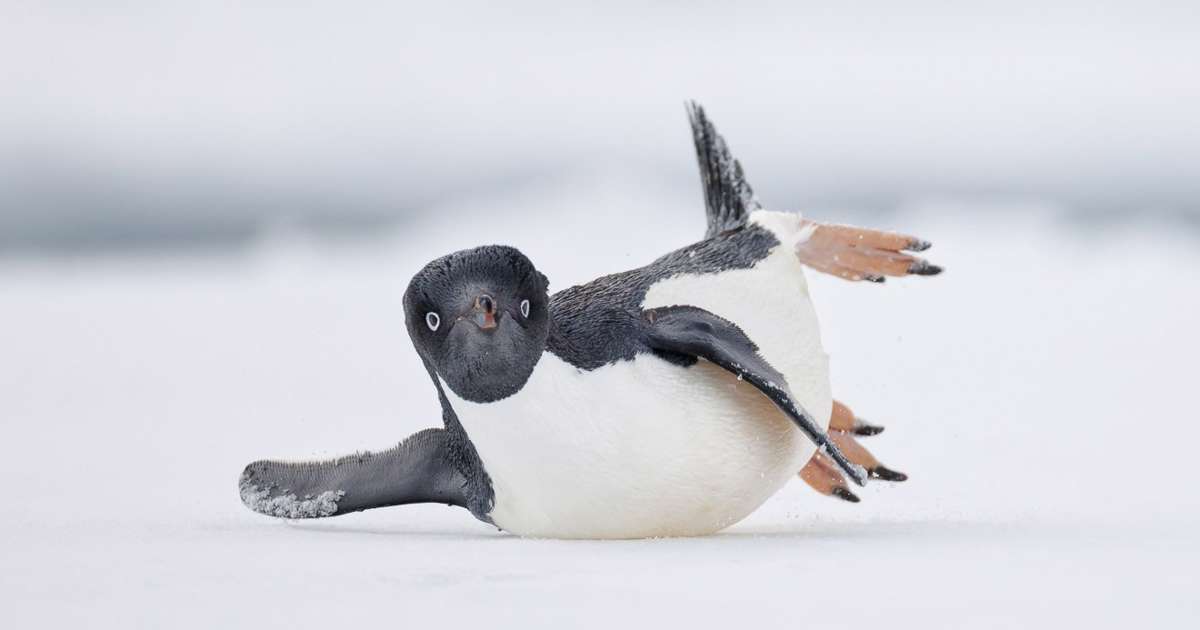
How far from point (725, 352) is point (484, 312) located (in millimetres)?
736

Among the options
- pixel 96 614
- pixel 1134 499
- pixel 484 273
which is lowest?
pixel 96 614

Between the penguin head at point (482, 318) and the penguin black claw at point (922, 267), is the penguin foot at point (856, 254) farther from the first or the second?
the penguin head at point (482, 318)

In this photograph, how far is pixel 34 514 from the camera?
4797mm

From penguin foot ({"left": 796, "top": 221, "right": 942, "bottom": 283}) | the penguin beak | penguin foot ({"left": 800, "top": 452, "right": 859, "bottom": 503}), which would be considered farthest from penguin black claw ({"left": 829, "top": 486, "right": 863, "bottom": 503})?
the penguin beak

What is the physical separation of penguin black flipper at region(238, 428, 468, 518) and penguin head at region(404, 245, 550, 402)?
626mm

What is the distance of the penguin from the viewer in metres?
3.99

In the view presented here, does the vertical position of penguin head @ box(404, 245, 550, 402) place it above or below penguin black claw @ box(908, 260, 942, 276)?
below

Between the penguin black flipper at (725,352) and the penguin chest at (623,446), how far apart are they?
9 centimetres

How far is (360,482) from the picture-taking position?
15.4 feet

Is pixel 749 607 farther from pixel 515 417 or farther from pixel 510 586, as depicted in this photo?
pixel 515 417

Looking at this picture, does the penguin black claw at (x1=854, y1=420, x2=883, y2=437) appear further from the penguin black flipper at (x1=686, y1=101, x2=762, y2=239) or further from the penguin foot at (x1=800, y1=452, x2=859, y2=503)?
the penguin black flipper at (x1=686, y1=101, x2=762, y2=239)

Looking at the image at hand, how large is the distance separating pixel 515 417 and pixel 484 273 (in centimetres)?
43

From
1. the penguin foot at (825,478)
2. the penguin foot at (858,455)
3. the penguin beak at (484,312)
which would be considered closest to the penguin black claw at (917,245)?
the penguin foot at (858,455)

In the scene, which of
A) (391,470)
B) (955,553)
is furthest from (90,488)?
(955,553)
